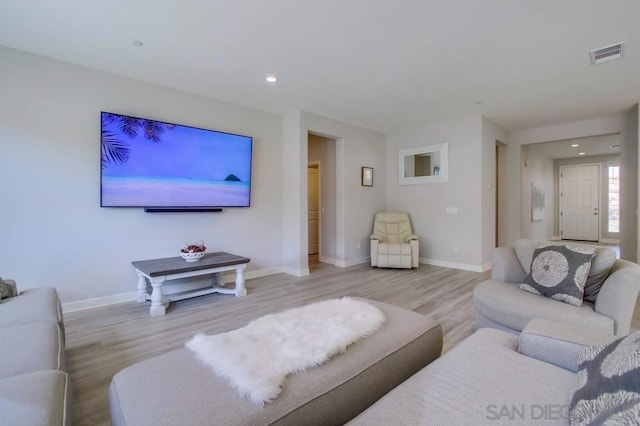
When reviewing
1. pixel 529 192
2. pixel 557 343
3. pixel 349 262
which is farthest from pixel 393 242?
pixel 557 343

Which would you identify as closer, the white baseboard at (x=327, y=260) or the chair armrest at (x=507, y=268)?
the chair armrest at (x=507, y=268)

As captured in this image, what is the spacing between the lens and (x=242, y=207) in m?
4.45

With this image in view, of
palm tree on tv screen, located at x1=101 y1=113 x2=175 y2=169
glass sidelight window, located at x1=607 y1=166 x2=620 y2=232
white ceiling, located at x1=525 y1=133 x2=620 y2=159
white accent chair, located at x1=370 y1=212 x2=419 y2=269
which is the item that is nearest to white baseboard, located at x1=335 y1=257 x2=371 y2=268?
white accent chair, located at x1=370 y1=212 x2=419 y2=269

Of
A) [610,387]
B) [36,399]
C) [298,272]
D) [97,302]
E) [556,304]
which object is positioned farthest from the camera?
[298,272]

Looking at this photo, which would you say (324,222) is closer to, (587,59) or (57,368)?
(587,59)

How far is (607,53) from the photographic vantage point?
117 inches

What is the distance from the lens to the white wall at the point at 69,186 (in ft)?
9.41

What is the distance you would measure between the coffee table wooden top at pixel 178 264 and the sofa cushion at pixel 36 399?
2024 mm

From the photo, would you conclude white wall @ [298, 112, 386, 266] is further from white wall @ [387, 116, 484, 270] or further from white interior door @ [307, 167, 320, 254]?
white interior door @ [307, 167, 320, 254]

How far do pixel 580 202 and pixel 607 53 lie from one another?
7.82 metres

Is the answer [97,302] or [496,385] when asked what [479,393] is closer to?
[496,385]

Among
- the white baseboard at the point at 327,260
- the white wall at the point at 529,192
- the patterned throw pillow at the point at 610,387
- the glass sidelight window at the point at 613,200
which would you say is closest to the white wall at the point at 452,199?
the white wall at the point at 529,192

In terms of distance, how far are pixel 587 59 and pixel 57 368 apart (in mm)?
4854

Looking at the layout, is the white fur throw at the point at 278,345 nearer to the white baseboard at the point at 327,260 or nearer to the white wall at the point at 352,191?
the white wall at the point at 352,191
